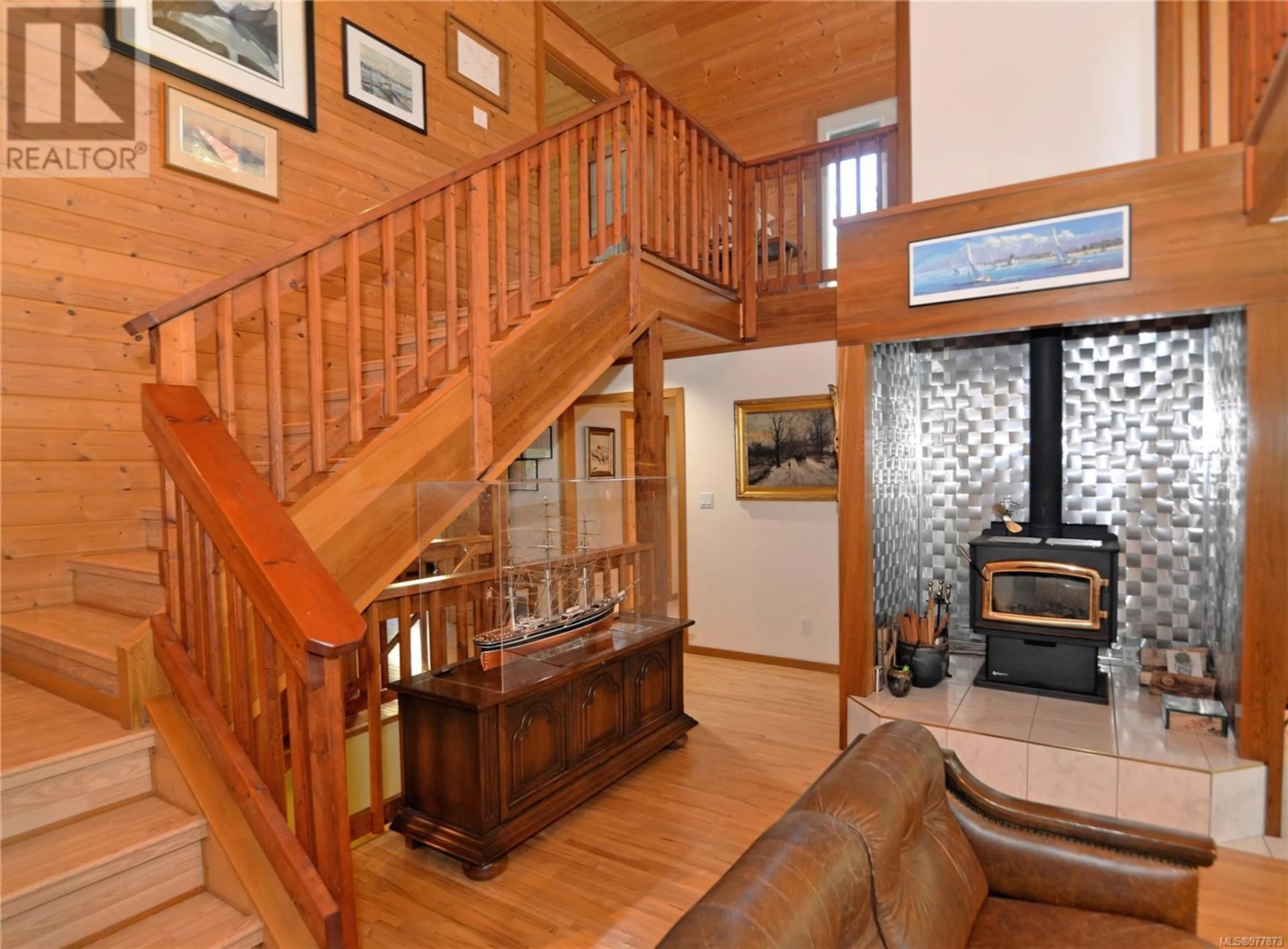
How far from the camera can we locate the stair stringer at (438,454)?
2.26 m

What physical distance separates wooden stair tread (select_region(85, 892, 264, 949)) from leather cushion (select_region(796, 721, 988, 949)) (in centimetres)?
138

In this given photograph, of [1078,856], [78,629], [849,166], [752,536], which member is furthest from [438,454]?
[849,166]

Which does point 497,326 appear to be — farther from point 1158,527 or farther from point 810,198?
point 810,198

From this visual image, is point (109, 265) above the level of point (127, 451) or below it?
above

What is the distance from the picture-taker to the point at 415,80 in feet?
14.3

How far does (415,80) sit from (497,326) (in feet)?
8.20

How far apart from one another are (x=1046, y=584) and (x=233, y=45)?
4877mm

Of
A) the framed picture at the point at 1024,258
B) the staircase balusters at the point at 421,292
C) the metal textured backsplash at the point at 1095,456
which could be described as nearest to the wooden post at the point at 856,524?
the metal textured backsplash at the point at 1095,456

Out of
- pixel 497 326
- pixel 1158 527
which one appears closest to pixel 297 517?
pixel 497 326

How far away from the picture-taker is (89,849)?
1.70 metres

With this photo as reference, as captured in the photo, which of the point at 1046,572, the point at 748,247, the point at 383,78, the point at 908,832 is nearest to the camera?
the point at 908,832

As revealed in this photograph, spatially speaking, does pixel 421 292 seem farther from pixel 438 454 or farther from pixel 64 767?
pixel 64 767

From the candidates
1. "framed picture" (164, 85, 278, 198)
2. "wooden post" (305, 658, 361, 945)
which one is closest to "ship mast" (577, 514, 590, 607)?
"wooden post" (305, 658, 361, 945)

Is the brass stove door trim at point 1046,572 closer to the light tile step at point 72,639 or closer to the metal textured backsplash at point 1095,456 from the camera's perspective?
the metal textured backsplash at point 1095,456
